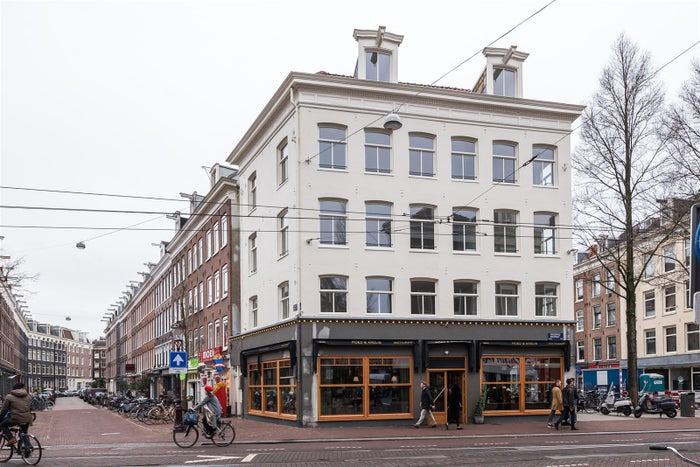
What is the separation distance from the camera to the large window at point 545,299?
105ft

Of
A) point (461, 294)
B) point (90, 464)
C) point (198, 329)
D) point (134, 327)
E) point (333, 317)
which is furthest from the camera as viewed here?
point (134, 327)

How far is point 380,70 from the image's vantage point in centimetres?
3136

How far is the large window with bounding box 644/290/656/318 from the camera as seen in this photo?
58.8 meters

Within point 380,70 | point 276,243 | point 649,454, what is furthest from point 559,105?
point 649,454

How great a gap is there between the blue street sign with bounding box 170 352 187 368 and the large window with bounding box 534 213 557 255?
15.0m

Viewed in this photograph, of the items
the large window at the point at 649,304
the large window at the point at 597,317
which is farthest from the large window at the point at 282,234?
the large window at the point at 597,317

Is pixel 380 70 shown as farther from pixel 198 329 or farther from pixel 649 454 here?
pixel 198 329

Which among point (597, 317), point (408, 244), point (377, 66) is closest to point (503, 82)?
point (377, 66)

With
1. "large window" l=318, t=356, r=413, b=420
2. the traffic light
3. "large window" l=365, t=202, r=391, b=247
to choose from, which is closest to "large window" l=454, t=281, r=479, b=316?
"large window" l=318, t=356, r=413, b=420

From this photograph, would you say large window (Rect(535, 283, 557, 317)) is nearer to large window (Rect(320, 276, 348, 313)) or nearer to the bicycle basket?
large window (Rect(320, 276, 348, 313))

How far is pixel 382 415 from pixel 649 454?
41.9ft

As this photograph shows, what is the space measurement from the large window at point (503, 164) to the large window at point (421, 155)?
276 cm

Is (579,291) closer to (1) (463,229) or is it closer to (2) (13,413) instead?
(1) (463,229)

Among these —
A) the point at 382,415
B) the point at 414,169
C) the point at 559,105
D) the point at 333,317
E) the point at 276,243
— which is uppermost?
the point at 559,105
